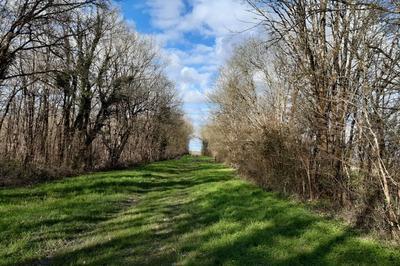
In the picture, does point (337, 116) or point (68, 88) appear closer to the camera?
point (337, 116)

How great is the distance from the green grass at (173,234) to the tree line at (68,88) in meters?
6.99

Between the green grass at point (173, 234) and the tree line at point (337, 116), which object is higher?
the tree line at point (337, 116)

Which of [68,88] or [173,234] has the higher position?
[68,88]

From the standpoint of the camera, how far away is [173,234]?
922 cm

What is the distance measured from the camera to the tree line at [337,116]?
8.60m

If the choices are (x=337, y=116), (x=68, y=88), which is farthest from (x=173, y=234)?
(x=68, y=88)

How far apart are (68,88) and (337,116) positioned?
50.9 feet

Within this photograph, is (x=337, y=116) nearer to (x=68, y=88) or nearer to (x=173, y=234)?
(x=173, y=234)

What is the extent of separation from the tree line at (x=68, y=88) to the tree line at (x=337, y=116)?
911 cm

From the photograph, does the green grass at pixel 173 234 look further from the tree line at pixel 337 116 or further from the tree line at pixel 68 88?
the tree line at pixel 68 88

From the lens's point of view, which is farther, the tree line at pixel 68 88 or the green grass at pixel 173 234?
the tree line at pixel 68 88

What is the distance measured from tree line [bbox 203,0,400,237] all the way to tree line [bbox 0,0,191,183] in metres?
9.11

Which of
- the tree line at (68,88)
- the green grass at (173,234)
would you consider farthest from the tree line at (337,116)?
the tree line at (68,88)

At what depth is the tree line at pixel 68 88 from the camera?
16688mm
